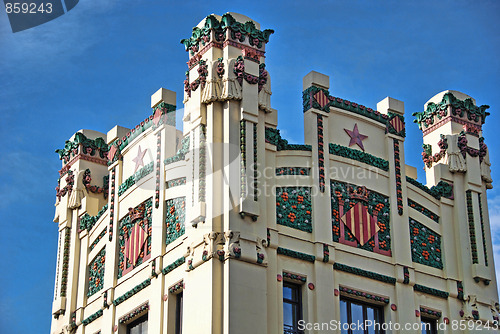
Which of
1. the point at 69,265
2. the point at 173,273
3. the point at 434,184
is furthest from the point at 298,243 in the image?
the point at 69,265

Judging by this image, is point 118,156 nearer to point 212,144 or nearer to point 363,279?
point 212,144

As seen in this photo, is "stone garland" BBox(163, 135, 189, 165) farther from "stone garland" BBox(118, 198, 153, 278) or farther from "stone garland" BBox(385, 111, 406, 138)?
"stone garland" BBox(385, 111, 406, 138)

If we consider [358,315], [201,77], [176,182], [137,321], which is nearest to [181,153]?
[176,182]

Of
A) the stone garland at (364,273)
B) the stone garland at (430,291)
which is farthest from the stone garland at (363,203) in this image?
the stone garland at (430,291)

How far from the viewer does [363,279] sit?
99.5ft

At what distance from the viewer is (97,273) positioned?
3400 cm

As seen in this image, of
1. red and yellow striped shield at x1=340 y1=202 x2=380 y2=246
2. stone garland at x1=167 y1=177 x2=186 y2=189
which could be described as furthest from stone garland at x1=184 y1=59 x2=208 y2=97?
red and yellow striped shield at x1=340 y1=202 x2=380 y2=246

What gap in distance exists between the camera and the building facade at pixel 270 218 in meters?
28.6

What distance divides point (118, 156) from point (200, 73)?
5.10 m

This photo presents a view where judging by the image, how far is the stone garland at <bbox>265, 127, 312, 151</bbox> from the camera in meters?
30.5

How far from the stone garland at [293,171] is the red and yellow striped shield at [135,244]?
4.07m

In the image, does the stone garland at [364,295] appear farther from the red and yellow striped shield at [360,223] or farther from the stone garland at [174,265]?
the stone garland at [174,265]

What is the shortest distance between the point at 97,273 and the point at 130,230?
218 centimetres

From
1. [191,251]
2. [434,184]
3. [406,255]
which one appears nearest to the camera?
[191,251]
